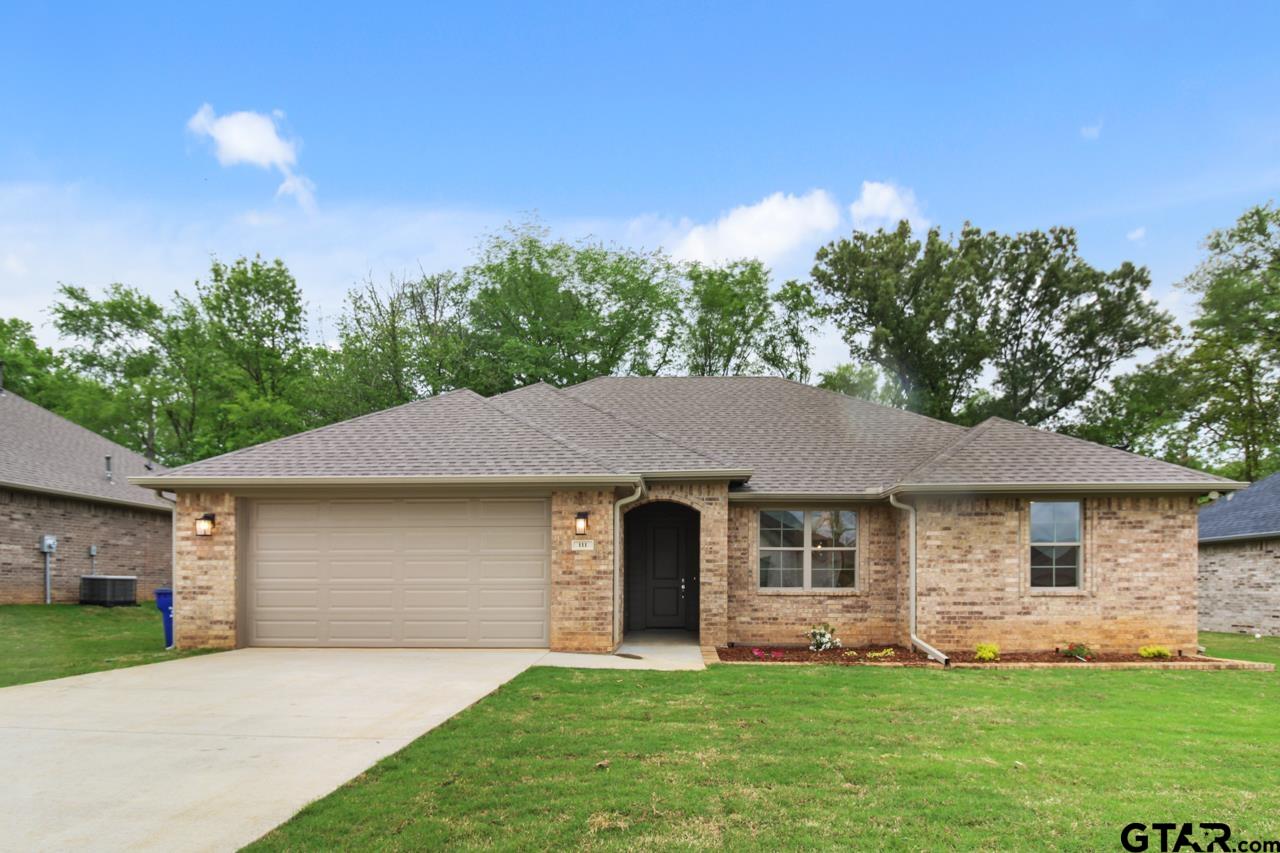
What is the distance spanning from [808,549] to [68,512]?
1672 cm

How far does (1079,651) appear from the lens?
11445mm

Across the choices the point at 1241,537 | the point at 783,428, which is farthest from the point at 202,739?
the point at 1241,537

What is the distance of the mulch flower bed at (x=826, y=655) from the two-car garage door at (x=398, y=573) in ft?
9.53

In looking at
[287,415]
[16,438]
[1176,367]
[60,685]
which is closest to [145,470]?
[16,438]

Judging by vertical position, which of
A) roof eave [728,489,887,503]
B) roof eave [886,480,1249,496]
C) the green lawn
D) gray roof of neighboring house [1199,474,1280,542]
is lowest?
the green lawn

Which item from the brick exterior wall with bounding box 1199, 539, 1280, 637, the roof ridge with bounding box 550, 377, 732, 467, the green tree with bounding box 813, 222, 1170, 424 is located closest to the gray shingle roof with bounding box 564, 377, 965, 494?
the roof ridge with bounding box 550, 377, 732, 467

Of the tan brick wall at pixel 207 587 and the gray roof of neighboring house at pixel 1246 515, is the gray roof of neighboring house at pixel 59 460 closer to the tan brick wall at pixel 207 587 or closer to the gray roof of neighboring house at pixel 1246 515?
the tan brick wall at pixel 207 587

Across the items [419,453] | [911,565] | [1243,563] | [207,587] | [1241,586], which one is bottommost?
[1241,586]

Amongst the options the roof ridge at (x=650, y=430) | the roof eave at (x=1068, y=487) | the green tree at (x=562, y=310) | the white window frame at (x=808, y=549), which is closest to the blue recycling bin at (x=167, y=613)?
the roof ridge at (x=650, y=430)

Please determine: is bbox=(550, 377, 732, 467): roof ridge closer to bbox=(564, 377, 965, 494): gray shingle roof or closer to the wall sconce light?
bbox=(564, 377, 965, 494): gray shingle roof

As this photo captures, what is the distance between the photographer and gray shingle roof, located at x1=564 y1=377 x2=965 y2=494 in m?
13.4

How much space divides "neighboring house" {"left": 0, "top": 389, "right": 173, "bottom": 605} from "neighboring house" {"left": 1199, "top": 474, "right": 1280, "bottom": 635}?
25152 millimetres

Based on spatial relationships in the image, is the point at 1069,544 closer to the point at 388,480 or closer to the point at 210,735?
the point at 388,480

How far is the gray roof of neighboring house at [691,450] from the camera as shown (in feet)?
37.9
